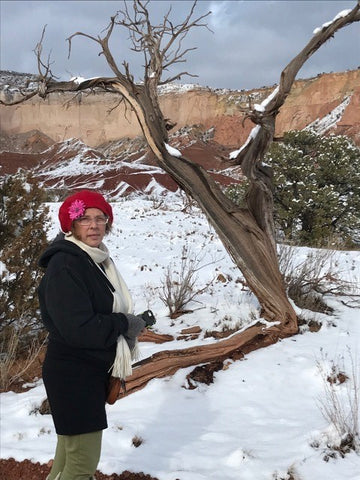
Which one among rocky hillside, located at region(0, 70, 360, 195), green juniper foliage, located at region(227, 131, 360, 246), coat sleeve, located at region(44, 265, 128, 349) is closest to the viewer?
coat sleeve, located at region(44, 265, 128, 349)

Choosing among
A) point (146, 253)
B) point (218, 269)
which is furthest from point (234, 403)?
point (146, 253)

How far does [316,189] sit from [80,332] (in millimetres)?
12335

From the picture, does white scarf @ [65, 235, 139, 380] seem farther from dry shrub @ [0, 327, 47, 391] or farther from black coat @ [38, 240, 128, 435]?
dry shrub @ [0, 327, 47, 391]

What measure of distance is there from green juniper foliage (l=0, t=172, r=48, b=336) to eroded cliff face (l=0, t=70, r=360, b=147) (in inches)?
1665

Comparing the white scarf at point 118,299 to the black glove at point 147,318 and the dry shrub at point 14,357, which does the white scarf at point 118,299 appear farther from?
the dry shrub at point 14,357

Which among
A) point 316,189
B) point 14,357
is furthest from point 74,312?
point 316,189

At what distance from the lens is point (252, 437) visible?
3.04m

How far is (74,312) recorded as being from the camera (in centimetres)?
179

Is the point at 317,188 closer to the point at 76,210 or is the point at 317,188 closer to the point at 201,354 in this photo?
the point at 201,354

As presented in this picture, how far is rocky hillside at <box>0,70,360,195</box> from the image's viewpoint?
41250 millimetres

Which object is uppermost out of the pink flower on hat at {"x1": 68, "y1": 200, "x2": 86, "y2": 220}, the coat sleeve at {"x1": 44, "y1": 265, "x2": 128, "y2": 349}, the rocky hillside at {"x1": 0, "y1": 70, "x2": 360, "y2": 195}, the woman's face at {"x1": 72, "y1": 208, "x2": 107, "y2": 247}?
the rocky hillside at {"x1": 0, "y1": 70, "x2": 360, "y2": 195}

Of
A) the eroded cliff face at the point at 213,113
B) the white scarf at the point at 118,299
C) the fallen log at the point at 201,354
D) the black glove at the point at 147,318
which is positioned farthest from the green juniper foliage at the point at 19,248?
the eroded cliff face at the point at 213,113

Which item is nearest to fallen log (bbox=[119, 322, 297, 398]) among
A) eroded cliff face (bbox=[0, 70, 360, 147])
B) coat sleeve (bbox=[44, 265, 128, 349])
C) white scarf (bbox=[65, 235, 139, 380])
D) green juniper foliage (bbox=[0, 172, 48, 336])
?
green juniper foliage (bbox=[0, 172, 48, 336])

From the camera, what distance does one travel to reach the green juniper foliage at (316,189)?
12.9 metres
